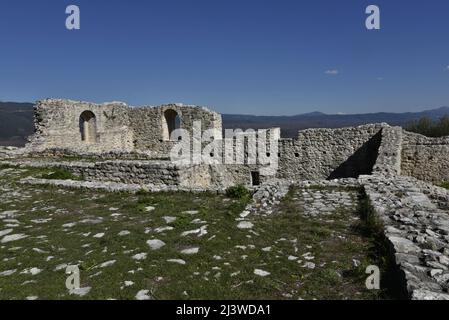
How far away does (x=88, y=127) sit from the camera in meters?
→ 29.0

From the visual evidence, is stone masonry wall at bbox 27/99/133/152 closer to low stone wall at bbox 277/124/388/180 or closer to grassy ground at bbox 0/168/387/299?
low stone wall at bbox 277/124/388/180

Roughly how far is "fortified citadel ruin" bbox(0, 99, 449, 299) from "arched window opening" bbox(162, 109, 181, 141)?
8cm

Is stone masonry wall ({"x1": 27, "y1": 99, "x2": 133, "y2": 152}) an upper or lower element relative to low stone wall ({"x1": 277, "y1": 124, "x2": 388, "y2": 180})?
upper

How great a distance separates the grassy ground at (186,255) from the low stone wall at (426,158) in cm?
1282

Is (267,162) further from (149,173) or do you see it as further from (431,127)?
(431,127)

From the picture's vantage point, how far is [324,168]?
20578mm

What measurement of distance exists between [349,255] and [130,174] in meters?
9.21

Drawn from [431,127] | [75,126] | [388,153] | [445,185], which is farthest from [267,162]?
[431,127]

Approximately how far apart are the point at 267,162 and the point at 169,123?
995cm

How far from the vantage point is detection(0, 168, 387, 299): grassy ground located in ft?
16.0

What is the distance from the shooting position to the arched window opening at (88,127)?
94.2 feet

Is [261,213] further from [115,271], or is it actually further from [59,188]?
[59,188]

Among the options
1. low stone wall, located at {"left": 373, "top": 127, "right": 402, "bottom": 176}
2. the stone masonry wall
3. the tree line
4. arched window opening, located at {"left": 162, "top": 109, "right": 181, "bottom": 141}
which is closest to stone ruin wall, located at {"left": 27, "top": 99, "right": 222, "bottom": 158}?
the stone masonry wall
